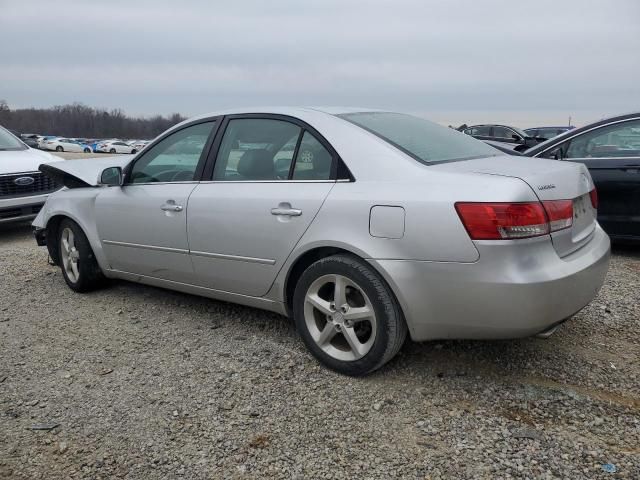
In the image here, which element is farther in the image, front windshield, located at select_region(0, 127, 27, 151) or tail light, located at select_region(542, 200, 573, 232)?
front windshield, located at select_region(0, 127, 27, 151)

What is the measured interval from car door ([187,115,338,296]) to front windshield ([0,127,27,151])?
19.1 feet

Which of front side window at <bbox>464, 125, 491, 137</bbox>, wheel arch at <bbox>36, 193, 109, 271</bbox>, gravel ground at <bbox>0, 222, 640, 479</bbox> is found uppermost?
front side window at <bbox>464, 125, 491, 137</bbox>

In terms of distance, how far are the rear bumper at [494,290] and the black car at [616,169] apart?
2.81 meters

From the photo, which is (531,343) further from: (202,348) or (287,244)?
(202,348)

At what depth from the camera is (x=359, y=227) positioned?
285 centimetres

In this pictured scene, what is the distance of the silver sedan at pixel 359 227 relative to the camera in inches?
101

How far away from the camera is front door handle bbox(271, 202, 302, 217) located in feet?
10.2

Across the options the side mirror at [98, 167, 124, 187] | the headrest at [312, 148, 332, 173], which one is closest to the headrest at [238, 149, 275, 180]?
the headrest at [312, 148, 332, 173]

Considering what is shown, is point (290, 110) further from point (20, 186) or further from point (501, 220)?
point (20, 186)

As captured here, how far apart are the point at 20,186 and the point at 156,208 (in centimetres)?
448

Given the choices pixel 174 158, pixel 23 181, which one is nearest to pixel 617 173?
pixel 174 158

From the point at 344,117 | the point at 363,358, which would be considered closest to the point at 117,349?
the point at 363,358

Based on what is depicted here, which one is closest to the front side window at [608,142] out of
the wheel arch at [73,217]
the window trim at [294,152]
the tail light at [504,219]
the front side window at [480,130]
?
the tail light at [504,219]

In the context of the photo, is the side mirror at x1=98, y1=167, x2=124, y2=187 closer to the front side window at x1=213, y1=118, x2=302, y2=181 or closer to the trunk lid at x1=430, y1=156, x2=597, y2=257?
the front side window at x1=213, y1=118, x2=302, y2=181
